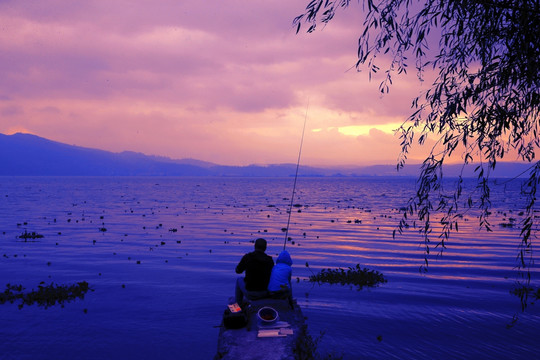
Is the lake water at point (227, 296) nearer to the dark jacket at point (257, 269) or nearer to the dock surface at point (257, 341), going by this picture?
the dock surface at point (257, 341)

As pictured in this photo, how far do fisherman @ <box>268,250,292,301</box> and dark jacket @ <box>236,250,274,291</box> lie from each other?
0.17 m

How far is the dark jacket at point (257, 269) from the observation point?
1098 centimetres

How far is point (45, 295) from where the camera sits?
612 inches

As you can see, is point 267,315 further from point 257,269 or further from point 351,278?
point 351,278

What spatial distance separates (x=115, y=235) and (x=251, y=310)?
25462 mm

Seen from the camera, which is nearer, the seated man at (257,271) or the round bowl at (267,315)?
the round bowl at (267,315)

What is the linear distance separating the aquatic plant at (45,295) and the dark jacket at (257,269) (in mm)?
7943

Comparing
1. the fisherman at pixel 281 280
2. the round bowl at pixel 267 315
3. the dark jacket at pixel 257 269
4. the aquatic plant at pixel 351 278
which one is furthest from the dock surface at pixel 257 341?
the aquatic plant at pixel 351 278

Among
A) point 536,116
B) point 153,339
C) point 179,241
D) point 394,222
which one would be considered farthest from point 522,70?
point 394,222

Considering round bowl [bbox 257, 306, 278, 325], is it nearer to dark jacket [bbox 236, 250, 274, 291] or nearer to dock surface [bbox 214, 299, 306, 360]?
dock surface [bbox 214, 299, 306, 360]

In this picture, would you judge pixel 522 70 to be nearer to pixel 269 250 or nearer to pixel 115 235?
pixel 269 250

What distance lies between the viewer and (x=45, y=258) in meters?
23.7

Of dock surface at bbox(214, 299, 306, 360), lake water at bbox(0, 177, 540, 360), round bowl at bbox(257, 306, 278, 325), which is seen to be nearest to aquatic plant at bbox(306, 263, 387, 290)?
lake water at bbox(0, 177, 540, 360)

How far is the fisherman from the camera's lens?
10.9 m
